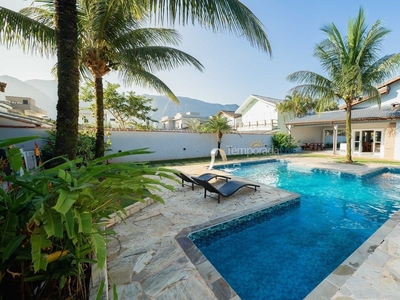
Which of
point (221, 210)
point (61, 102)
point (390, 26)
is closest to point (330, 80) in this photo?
point (390, 26)

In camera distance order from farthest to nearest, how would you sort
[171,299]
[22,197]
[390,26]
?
[390,26], [171,299], [22,197]

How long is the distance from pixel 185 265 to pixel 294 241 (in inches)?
116

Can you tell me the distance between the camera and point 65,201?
48.1 inches

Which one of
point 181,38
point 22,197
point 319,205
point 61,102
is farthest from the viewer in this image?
point 181,38

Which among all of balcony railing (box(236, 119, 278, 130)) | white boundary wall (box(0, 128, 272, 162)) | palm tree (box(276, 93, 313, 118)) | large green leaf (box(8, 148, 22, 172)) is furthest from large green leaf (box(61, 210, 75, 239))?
balcony railing (box(236, 119, 278, 130))

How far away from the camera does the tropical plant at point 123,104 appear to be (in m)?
22.6

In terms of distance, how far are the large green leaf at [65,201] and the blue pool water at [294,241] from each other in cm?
318

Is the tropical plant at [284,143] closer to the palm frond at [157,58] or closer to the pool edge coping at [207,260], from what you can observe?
the palm frond at [157,58]

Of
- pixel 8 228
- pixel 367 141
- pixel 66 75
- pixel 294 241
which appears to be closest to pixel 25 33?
pixel 66 75

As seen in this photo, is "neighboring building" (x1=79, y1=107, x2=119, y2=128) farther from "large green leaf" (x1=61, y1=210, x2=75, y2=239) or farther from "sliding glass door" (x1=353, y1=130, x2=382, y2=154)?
"sliding glass door" (x1=353, y1=130, x2=382, y2=154)

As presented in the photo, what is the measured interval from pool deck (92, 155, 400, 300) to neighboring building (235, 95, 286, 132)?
26.3m

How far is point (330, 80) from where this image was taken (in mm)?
13500

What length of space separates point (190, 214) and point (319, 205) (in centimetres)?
490

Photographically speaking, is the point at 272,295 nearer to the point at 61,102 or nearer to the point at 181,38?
the point at 61,102
